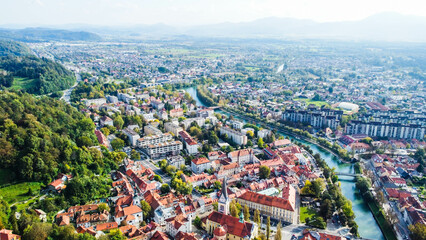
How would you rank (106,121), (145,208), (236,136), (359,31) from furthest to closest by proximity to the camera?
(359,31)
(106,121)
(236,136)
(145,208)

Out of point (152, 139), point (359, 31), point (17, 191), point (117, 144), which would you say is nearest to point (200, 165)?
point (152, 139)

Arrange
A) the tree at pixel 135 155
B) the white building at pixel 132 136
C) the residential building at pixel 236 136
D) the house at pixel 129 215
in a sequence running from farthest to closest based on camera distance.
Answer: the residential building at pixel 236 136, the white building at pixel 132 136, the tree at pixel 135 155, the house at pixel 129 215

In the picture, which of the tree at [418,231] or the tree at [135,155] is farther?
the tree at [135,155]

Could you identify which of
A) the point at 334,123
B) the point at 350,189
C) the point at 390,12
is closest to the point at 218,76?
the point at 334,123

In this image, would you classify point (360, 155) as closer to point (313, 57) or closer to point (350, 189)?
point (350, 189)

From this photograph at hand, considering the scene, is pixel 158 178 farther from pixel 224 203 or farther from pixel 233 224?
pixel 233 224

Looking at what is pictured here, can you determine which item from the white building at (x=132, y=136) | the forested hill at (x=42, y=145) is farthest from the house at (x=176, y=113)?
the forested hill at (x=42, y=145)

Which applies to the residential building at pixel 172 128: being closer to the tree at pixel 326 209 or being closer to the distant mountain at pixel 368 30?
the tree at pixel 326 209
